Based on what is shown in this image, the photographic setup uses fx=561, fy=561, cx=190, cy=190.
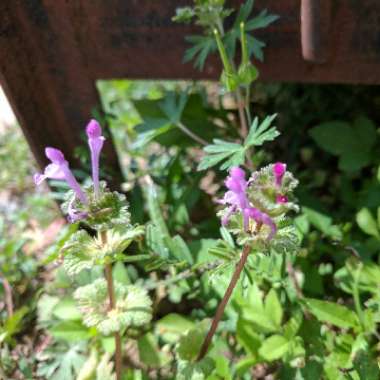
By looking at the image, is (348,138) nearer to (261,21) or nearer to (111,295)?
(261,21)

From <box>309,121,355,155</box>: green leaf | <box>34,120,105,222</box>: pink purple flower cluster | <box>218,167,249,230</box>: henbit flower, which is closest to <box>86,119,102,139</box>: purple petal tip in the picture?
<box>34,120,105,222</box>: pink purple flower cluster

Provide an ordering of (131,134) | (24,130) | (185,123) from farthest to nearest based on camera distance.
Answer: (131,134), (185,123), (24,130)

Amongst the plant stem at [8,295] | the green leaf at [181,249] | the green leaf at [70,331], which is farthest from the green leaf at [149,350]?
the plant stem at [8,295]

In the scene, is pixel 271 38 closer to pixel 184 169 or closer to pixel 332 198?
pixel 184 169

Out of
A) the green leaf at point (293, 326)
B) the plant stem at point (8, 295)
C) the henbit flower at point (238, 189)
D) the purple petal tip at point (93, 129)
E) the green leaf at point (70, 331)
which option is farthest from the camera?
the plant stem at point (8, 295)

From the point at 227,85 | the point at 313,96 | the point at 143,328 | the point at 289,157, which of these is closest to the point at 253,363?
the point at 143,328

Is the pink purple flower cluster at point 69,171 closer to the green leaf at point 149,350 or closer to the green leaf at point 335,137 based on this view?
the green leaf at point 149,350
